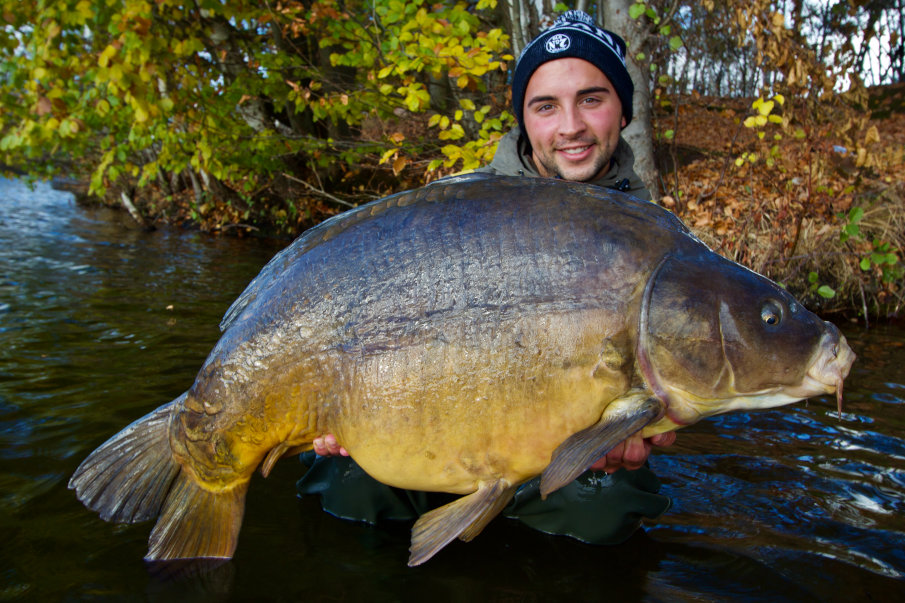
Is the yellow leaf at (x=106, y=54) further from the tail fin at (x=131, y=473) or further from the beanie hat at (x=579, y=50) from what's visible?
the tail fin at (x=131, y=473)

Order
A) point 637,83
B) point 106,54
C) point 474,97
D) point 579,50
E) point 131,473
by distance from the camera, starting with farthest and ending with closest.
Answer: point 474,97
point 637,83
point 106,54
point 579,50
point 131,473

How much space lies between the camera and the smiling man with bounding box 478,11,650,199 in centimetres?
294

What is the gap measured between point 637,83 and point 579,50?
379 cm

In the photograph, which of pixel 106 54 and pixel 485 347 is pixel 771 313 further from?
pixel 106 54

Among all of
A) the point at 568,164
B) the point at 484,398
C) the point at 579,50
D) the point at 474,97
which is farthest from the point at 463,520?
the point at 474,97

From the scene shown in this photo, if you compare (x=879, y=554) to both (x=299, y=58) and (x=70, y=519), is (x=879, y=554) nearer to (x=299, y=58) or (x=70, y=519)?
(x=70, y=519)

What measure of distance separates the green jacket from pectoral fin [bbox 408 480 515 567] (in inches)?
66.5

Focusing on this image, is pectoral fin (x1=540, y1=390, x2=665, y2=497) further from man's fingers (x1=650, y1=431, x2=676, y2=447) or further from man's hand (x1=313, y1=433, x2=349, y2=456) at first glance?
man's hand (x1=313, y1=433, x2=349, y2=456)

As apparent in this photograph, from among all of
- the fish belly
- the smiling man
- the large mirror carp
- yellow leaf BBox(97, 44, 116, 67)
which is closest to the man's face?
the smiling man

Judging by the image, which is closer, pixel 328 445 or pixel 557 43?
pixel 328 445

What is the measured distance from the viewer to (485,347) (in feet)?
5.79

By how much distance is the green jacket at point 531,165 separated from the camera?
119 inches

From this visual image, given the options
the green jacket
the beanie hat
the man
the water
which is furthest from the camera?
the green jacket

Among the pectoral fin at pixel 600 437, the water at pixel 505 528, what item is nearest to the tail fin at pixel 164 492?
the water at pixel 505 528
